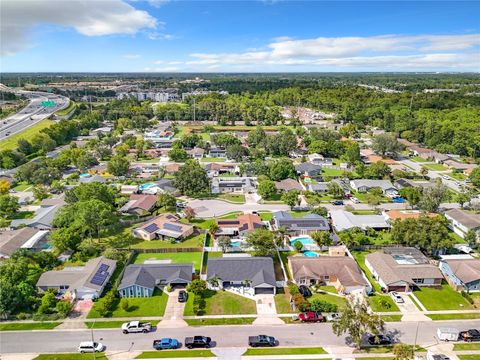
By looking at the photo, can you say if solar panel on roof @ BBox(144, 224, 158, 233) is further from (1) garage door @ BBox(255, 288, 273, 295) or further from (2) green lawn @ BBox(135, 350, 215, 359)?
(2) green lawn @ BBox(135, 350, 215, 359)

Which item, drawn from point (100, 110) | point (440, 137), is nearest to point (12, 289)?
point (440, 137)

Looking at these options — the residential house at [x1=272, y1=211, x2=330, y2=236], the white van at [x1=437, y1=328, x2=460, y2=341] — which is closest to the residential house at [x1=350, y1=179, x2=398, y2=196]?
the residential house at [x1=272, y1=211, x2=330, y2=236]

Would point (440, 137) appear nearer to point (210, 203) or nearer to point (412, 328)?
point (210, 203)

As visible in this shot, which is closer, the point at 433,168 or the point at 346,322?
the point at 346,322

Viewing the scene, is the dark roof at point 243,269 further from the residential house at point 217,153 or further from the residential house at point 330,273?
the residential house at point 217,153

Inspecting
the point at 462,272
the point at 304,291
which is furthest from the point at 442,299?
the point at 304,291

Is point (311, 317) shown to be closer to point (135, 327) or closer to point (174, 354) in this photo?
point (174, 354)
